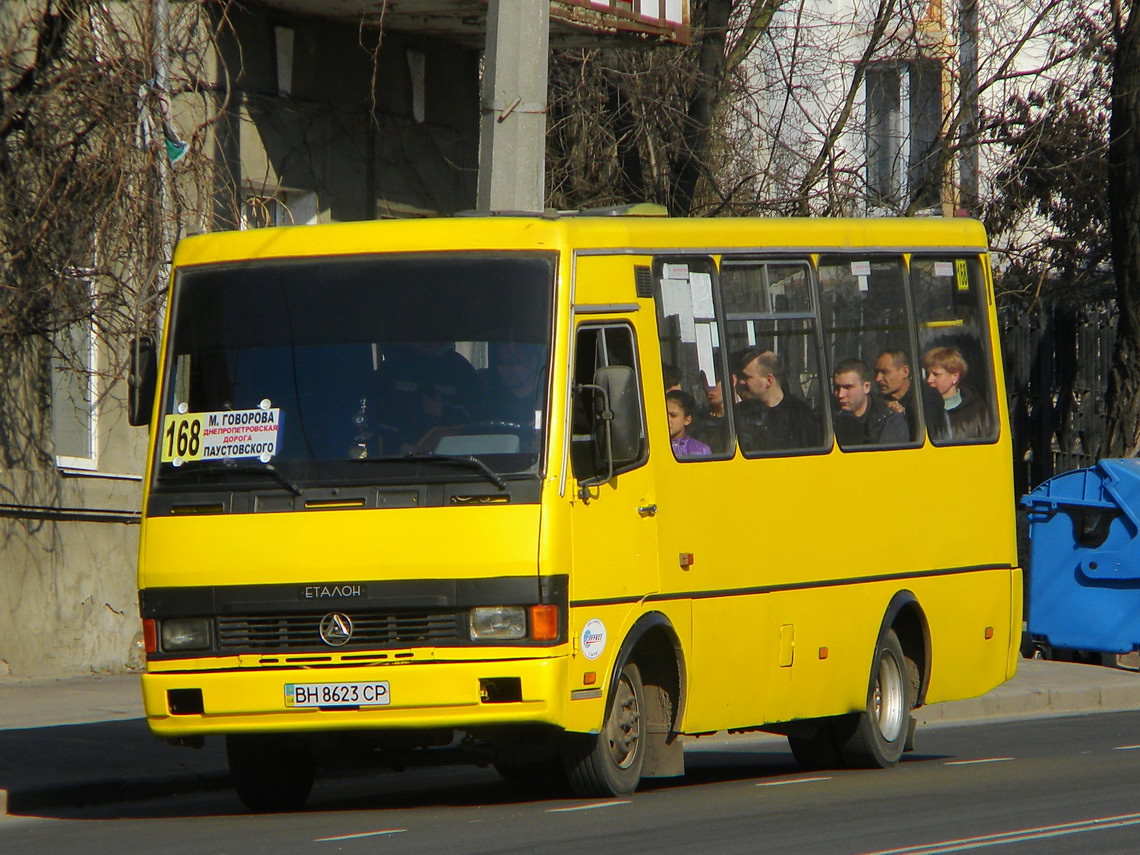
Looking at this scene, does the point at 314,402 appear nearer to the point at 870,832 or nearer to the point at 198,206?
the point at 870,832

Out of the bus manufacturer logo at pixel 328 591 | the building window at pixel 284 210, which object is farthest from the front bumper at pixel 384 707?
the building window at pixel 284 210

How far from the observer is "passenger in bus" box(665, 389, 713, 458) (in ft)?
32.5

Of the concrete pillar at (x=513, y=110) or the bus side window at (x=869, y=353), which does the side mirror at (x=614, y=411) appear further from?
the concrete pillar at (x=513, y=110)

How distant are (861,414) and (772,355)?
819 mm

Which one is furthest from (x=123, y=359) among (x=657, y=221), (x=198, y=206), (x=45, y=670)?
(x=657, y=221)

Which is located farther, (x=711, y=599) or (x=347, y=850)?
(x=711, y=599)

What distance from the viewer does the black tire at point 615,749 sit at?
9.31 m

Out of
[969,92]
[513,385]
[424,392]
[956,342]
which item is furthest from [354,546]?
[969,92]

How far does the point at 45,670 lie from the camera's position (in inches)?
619

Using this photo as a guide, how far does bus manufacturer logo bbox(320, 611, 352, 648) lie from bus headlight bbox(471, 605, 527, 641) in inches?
22.0

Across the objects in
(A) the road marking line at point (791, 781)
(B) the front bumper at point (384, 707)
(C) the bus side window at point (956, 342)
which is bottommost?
(A) the road marking line at point (791, 781)

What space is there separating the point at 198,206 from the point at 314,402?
22.0 ft

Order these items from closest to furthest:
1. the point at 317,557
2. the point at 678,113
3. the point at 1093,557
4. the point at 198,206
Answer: the point at 317,557
the point at 198,206
the point at 1093,557
the point at 678,113

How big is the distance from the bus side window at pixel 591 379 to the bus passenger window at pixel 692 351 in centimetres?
30
